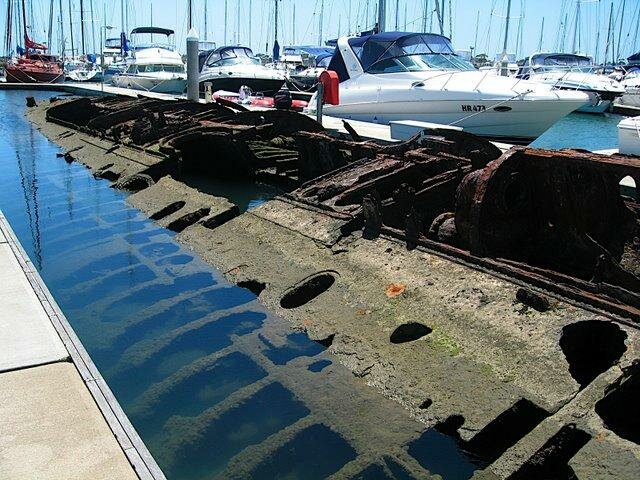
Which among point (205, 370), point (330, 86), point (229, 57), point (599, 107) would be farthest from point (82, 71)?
point (205, 370)

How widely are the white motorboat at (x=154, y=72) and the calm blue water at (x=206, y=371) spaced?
101ft

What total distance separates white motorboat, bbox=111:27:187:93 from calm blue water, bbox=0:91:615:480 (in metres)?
30.7

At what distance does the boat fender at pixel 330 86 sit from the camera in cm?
1872

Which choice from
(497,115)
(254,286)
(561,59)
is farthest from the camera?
(561,59)

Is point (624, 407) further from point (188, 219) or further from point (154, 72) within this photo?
point (154, 72)

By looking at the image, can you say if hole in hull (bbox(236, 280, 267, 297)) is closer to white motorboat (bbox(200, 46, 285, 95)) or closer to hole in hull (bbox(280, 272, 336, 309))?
hole in hull (bbox(280, 272, 336, 309))

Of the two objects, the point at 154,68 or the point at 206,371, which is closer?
the point at 206,371

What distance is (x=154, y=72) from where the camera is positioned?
139ft

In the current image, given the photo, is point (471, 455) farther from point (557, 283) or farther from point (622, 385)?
point (557, 283)

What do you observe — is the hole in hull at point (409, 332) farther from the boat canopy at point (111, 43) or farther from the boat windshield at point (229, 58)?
the boat canopy at point (111, 43)

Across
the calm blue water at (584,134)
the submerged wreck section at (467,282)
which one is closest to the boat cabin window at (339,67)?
the calm blue water at (584,134)

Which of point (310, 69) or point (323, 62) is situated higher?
point (323, 62)

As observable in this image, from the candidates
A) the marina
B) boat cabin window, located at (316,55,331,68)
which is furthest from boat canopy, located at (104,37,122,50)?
the marina

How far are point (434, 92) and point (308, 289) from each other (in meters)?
13.4
